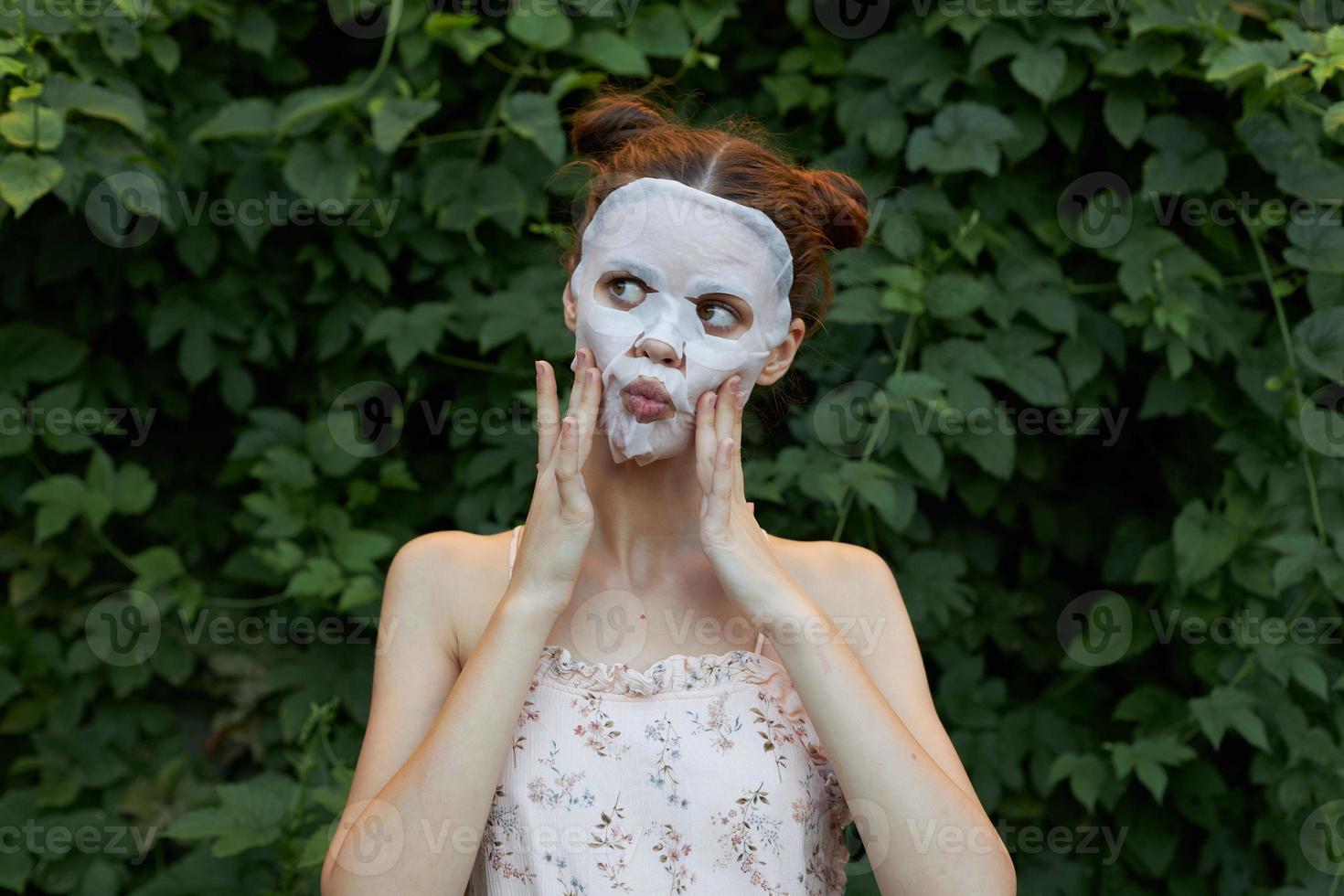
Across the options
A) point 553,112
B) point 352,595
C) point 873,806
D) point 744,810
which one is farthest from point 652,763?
point 553,112

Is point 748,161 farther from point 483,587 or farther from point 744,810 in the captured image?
point 744,810

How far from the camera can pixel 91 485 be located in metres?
2.74

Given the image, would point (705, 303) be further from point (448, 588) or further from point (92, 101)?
point (92, 101)

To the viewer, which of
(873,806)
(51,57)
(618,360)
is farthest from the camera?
(51,57)

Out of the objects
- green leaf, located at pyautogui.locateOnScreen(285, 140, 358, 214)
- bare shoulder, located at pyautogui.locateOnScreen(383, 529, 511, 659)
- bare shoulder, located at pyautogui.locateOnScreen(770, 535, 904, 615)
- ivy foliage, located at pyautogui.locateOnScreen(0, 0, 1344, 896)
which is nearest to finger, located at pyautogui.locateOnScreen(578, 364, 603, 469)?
bare shoulder, located at pyautogui.locateOnScreen(383, 529, 511, 659)

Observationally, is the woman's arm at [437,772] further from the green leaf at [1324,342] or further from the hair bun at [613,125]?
the green leaf at [1324,342]

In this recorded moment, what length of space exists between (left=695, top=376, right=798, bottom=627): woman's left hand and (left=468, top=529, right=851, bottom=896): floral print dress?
0.13 metres

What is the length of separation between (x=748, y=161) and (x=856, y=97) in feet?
3.95

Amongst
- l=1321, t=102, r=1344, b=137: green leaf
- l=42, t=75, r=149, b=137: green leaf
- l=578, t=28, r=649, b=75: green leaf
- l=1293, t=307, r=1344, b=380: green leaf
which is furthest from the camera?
l=578, t=28, r=649, b=75: green leaf

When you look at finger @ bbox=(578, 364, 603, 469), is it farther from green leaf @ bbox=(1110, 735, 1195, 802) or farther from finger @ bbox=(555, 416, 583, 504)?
green leaf @ bbox=(1110, 735, 1195, 802)

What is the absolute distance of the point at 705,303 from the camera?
1660 millimetres

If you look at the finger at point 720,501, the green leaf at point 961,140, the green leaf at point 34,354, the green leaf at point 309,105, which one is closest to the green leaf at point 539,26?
the green leaf at point 309,105

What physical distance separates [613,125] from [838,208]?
35 cm

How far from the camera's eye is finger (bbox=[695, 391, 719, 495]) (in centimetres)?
160
